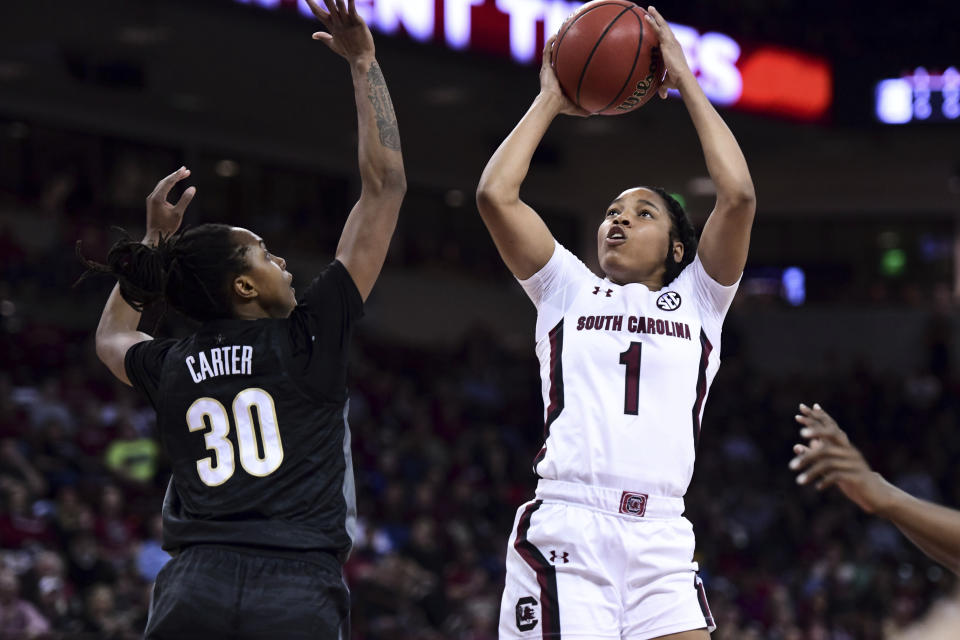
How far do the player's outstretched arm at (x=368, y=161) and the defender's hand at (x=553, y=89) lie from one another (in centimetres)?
77

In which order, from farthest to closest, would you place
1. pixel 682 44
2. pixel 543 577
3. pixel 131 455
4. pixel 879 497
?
pixel 682 44 < pixel 131 455 < pixel 543 577 < pixel 879 497

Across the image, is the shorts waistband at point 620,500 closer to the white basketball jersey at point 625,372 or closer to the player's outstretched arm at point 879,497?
the white basketball jersey at point 625,372

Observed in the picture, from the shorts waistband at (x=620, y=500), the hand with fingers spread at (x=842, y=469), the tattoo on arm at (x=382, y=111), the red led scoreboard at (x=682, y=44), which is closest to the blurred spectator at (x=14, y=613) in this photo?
the red led scoreboard at (x=682, y=44)

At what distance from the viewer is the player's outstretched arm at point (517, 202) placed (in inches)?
167

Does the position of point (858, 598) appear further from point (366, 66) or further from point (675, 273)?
point (366, 66)

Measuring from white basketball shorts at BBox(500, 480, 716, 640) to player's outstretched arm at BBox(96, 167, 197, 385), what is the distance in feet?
4.45

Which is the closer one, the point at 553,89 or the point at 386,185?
the point at 386,185

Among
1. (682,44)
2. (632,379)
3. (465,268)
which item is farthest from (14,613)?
(465,268)

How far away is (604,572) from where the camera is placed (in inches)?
155

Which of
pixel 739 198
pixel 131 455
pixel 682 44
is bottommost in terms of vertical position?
pixel 131 455

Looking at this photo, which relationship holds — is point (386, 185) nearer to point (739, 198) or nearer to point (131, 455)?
point (739, 198)

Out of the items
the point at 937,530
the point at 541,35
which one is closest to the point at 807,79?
the point at 541,35

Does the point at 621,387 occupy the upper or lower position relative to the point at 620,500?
upper

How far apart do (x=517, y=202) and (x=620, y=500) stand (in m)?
1.04
